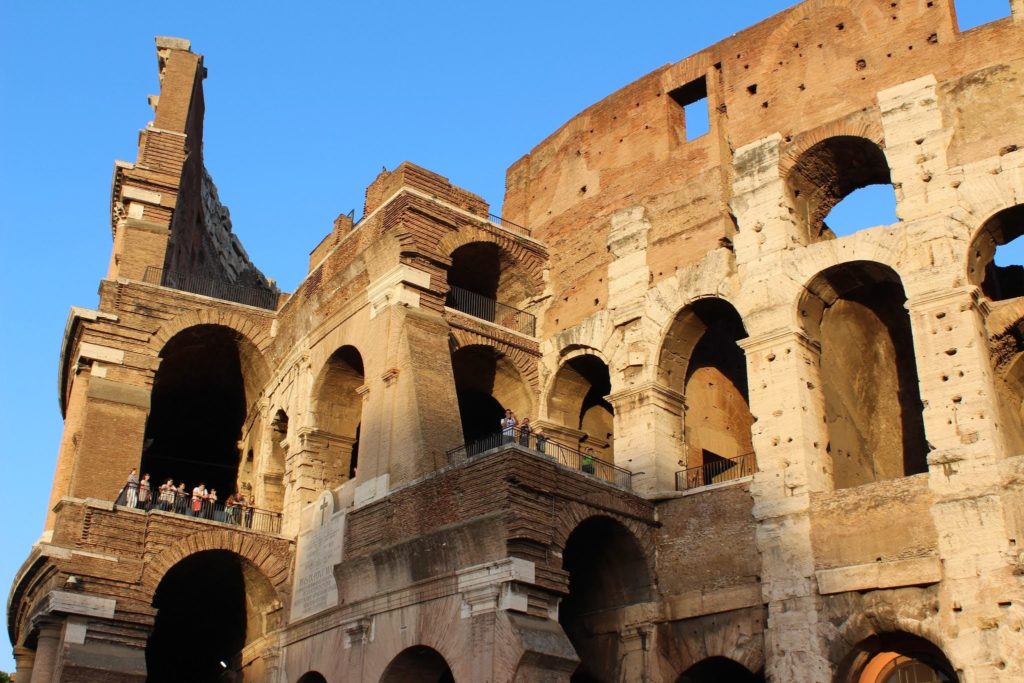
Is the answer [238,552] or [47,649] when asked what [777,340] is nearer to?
[238,552]

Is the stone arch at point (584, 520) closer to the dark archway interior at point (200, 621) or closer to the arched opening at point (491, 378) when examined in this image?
the arched opening at point (491, 378)

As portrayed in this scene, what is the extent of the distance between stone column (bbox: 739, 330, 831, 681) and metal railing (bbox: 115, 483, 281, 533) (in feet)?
28.7

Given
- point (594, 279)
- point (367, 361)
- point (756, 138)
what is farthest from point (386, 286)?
point (756, 138)

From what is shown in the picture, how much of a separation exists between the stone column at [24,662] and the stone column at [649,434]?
1030 cm

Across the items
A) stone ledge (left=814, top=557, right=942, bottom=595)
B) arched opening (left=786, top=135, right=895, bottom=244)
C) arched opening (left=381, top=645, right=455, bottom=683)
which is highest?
arched opening (left=786, top=135, right=895, bottom=244)

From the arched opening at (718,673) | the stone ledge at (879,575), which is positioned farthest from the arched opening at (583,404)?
the stone ledge at (879,575)

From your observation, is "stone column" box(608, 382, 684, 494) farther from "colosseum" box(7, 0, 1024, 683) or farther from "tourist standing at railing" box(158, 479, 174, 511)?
"tourist standing at railing" box(158, 479, 174, 511)

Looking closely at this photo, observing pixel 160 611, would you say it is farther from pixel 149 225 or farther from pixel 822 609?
pixel 822 609

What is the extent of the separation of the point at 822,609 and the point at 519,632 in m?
3.79

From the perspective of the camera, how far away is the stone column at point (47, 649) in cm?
1648

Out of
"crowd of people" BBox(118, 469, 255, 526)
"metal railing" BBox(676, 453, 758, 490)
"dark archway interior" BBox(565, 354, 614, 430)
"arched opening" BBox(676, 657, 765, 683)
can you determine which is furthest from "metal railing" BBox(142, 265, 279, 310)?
"arched opening" BBox(676, 657, 765, 683)

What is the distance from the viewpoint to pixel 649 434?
16.6 metres

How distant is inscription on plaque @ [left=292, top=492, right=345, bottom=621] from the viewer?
56.0ft

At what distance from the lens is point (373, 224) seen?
62.9ft
